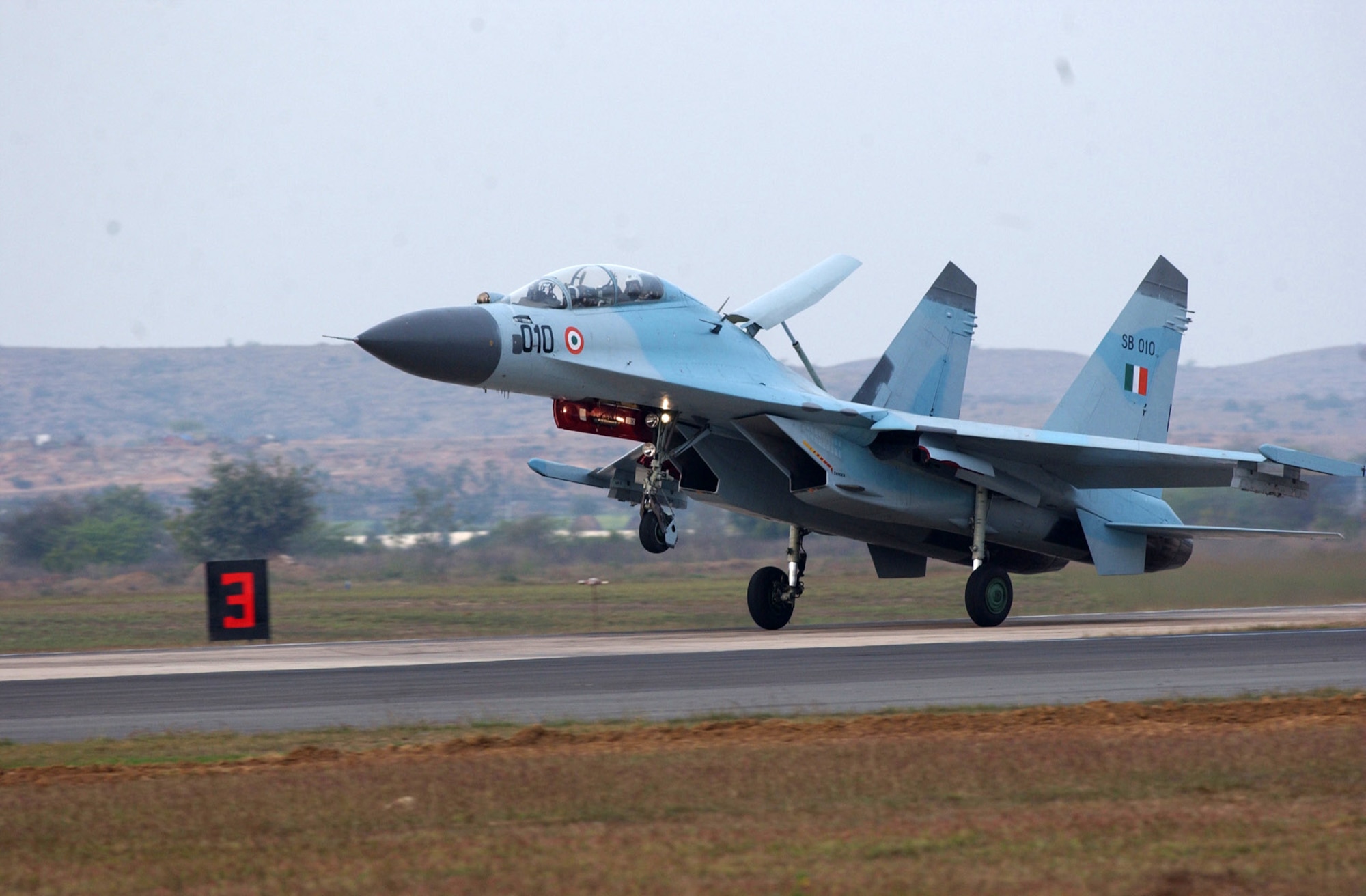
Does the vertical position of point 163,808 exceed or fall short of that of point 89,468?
it exceeds it

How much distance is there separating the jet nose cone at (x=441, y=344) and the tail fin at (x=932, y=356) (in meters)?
6.63

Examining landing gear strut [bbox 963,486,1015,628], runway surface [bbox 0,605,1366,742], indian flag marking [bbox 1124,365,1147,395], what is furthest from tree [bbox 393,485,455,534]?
landing gear strut [bbox 963,486,1015,628]

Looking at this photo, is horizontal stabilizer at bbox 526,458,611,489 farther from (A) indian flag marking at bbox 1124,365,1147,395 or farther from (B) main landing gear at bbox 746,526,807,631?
(A) indian flag marking at bbox 1124,365,1147,395

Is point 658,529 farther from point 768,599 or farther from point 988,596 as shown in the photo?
point 988,596

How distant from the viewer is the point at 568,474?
65.8ft

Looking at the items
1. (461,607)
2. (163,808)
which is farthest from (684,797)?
(461,607)

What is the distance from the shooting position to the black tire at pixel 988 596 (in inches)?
718

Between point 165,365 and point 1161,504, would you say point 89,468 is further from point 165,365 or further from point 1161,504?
point 1161,504

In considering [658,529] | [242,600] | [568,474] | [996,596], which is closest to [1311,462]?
[996,596]

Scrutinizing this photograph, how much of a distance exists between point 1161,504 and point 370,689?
530 inches

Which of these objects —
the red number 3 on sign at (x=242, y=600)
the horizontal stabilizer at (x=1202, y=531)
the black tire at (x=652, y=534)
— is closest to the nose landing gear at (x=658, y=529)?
the black tire at (x=652, y=534)

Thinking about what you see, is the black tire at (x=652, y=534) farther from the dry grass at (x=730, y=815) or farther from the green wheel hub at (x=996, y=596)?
the dry grass at (x=730, y=815)

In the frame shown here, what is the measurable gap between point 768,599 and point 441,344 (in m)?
6.38

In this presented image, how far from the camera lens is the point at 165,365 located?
522 ft
